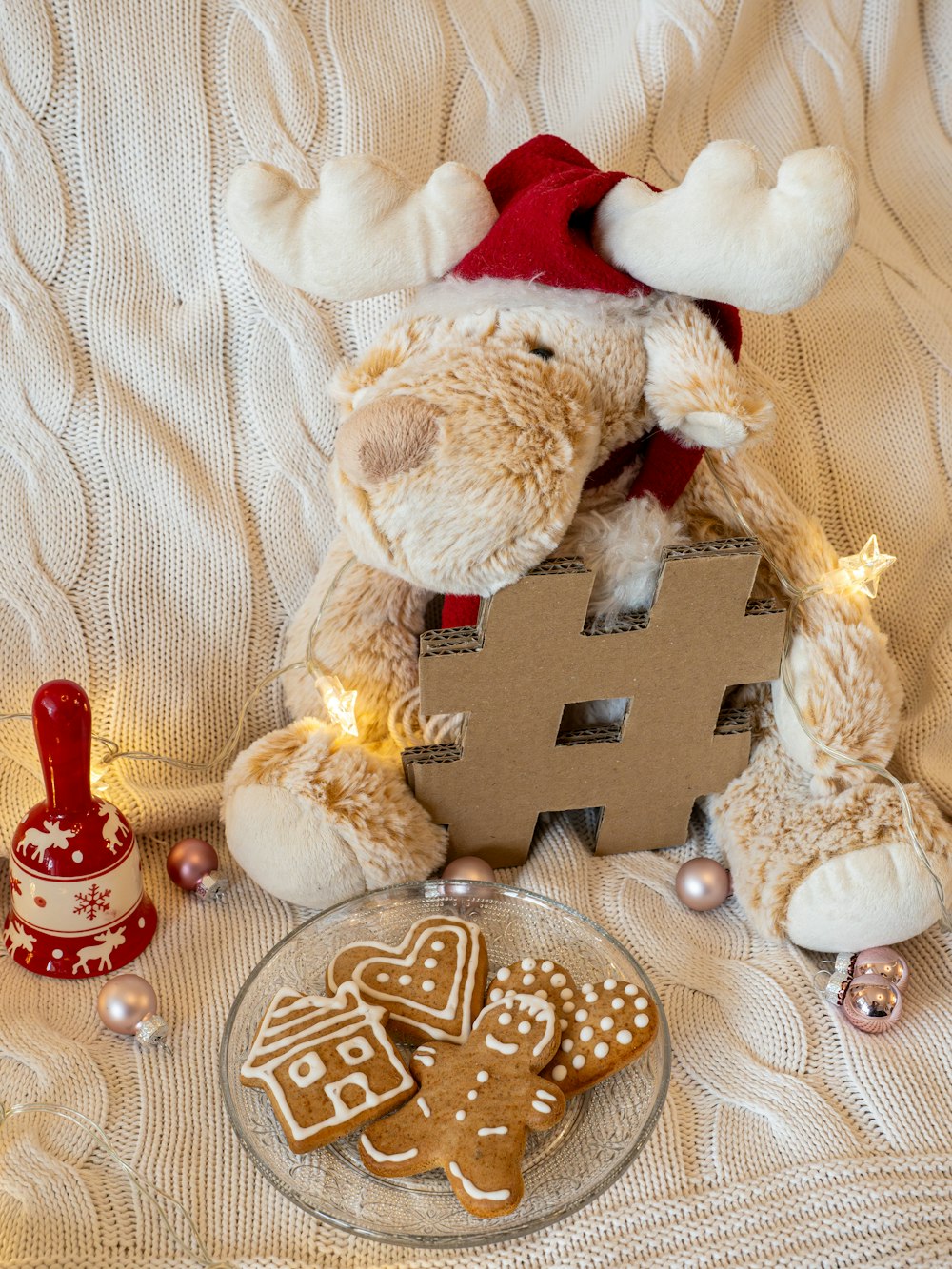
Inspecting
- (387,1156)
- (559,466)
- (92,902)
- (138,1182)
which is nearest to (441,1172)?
(387,1156)

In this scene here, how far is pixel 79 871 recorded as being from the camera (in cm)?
84

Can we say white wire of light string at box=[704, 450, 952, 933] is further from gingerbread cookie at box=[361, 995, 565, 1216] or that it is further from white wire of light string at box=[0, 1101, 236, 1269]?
white wire of light string at box=[0, 1101, 236, 1269]

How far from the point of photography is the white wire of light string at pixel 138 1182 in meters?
0.68

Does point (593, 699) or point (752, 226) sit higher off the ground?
point (752, 226)

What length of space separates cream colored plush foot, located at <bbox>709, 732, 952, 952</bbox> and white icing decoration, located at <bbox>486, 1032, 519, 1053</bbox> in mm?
268

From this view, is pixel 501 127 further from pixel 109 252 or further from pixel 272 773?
pixel 272 773

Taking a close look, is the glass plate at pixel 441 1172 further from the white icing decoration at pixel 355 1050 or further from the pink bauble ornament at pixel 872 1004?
the pink bauble ornament at pixel 872 1004

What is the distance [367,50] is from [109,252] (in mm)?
304

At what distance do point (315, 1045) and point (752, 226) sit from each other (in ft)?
1.97

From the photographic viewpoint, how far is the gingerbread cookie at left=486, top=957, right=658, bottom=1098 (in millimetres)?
742

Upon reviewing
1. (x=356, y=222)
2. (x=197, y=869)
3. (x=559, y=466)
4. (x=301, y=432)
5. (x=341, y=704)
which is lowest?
(x=197, y=869)

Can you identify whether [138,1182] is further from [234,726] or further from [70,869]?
[234,726]

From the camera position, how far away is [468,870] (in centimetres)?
93

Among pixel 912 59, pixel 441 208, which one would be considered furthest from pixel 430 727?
pixel 912 59
